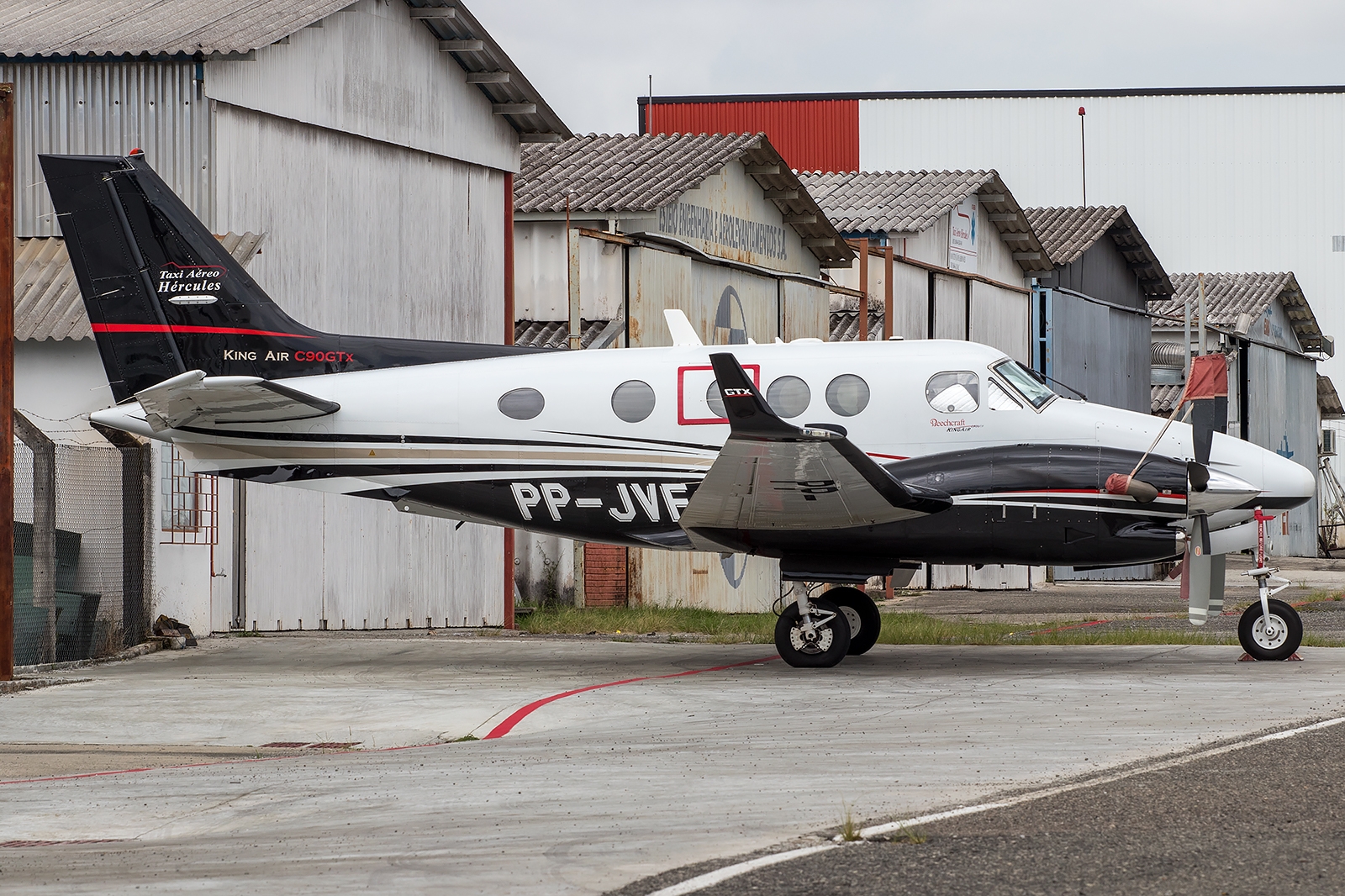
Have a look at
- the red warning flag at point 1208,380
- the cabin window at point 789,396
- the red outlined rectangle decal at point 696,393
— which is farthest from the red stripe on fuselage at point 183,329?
the red warning flag at point 1208,380

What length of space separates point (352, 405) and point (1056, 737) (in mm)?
8030

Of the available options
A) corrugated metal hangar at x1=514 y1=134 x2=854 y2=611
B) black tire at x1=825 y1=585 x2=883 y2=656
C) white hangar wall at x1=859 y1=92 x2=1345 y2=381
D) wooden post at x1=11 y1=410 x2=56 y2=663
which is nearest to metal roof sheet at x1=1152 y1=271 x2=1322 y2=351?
white hangar wall at x1=859 y1=92 x2=1345 y2=381

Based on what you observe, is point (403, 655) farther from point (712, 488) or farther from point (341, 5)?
point (341, 5)

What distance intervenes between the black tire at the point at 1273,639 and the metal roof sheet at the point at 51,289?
11.2 metres

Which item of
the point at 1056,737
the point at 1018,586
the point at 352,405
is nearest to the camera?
the point at 1056,737

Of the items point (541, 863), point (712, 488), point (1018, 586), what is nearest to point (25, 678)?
point (712, 488)

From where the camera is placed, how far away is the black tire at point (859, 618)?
1594 centimetres

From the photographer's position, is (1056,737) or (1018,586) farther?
(1018,586)

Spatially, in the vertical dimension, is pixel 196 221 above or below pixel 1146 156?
below

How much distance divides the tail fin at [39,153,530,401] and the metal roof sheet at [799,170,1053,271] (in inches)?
667

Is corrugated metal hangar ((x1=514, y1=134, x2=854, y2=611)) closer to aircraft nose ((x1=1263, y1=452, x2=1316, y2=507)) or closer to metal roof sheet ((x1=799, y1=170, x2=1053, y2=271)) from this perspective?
metal roof sheet ((x1=799, y1=170, x2=1053, y2=271))

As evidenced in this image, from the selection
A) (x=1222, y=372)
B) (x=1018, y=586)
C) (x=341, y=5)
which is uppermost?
(x=341, y=5)

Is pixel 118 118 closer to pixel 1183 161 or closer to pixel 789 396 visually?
pixel 789 396

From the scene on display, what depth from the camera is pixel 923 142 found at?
55.7 metres
